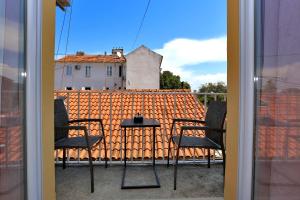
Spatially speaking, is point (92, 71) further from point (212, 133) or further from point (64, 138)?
point (212, 133)

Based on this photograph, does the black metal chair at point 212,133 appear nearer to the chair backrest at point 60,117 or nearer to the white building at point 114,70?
the chair backrest at point 60,117

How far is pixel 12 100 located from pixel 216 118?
2108mm

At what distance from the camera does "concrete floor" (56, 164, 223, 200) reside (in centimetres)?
249

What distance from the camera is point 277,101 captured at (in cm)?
130

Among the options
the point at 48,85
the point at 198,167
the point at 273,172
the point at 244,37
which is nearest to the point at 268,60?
the point at 244,37

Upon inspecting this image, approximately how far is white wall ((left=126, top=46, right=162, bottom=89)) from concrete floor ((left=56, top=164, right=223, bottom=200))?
1341cm

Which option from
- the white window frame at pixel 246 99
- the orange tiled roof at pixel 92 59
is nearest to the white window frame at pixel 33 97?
the white window frame at pixel 246 99

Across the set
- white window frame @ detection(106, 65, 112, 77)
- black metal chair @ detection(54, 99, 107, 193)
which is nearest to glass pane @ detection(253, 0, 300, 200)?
black metal chair @ detection(54, 99, 107, 193)

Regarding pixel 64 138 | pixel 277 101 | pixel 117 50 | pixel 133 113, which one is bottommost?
pixel 64 138

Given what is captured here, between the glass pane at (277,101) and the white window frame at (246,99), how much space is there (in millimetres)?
31

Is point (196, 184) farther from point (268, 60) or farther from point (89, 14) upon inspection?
point (89, 14)

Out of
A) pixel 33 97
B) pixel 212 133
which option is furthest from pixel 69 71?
pixel 33 97

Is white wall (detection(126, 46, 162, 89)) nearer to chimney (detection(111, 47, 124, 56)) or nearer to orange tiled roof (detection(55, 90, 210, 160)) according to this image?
chimney (detection(111, 47, 124, 56))

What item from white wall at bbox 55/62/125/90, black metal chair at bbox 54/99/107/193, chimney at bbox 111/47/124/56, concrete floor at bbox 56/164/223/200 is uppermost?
chimney at bbox 111/47/124/56
